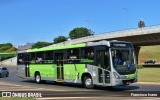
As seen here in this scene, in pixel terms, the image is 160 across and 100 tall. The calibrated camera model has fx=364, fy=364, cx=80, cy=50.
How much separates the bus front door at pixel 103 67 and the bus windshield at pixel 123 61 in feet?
1.65

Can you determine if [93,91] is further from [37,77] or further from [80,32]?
[80,32]

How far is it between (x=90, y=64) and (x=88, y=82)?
1.27 m

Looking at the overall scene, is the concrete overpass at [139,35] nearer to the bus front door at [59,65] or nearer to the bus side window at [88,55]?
the bus front door at [59,65]

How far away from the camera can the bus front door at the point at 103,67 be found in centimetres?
2209

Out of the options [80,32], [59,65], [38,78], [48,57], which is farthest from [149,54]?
[59,65]

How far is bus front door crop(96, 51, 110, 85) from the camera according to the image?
22.1 m

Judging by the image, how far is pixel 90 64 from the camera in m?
23.6

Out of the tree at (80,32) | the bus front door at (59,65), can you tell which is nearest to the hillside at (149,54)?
the tree at (80,32)

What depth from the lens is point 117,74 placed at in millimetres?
21750

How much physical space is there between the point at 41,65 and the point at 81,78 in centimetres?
612

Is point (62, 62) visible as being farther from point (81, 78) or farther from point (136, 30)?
point (136, 30)

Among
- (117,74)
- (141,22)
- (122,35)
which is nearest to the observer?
(117,74)

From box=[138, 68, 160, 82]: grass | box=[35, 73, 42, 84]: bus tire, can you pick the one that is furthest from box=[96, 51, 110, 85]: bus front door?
box=[138, 68, 160, 82]: grass

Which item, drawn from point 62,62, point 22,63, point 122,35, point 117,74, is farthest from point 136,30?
point 117,74
